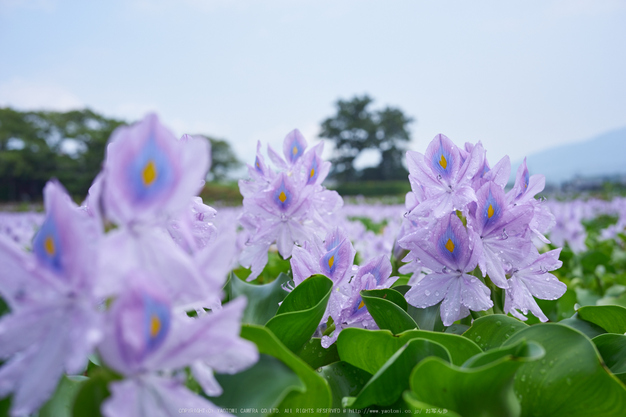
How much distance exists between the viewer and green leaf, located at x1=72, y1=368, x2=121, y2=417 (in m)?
0.54

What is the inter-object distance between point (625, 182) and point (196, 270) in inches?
912

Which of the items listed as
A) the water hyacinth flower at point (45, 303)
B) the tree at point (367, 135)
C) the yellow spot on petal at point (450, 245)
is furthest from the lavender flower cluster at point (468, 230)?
the tree at point (367, 135)

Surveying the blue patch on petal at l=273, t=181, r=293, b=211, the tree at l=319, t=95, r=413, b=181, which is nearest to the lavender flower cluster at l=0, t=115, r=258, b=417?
the blue patch on petal at l=273, t=181, r=293, b=211

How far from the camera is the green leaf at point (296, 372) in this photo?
70 centimetres

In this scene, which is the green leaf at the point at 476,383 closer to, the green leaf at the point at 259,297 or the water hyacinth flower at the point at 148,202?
the water hyacinth flower at the point at 148,202

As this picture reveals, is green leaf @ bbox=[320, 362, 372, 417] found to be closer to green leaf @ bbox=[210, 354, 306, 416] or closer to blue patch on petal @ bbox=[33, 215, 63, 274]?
green leaf @ bbox=[210, 354, 306, 416]

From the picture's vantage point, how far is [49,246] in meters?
0.53

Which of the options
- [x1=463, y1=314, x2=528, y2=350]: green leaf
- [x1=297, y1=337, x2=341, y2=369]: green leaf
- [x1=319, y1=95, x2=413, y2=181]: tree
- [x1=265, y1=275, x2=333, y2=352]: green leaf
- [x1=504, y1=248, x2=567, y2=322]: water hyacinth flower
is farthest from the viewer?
[x1=319, y1=95, x2=413, y2=181]: tree

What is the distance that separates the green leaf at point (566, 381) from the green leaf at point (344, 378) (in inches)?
13.0

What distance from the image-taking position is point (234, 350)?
571mm

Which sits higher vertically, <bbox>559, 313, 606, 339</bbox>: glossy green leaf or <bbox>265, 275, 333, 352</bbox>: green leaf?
<bbox>265, 275, 333, 352</bbox>: green leaf

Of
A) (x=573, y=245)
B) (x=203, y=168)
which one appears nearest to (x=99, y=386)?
(x=203, y=168)

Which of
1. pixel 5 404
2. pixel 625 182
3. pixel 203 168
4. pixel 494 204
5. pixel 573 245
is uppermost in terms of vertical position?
pixel 203 168

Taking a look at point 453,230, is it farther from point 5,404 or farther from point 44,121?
point 44,121
